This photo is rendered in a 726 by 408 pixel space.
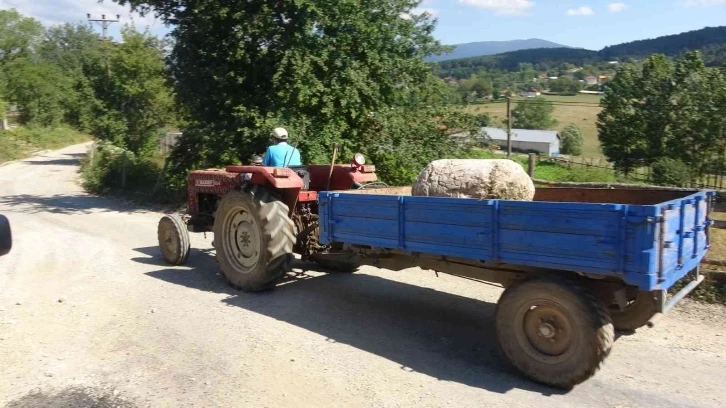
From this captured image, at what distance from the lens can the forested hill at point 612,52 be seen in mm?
76500

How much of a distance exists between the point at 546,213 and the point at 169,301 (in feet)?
14.8

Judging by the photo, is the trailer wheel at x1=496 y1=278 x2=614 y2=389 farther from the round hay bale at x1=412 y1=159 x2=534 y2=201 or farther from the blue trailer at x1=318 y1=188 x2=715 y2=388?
the round hay bale at x1=412 y1=159 x2=534 y2=201

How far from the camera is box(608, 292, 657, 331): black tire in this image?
514cm

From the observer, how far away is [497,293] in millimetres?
7516

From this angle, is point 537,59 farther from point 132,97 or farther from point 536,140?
point 132,97

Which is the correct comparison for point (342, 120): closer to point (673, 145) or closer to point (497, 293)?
point (497, 293)

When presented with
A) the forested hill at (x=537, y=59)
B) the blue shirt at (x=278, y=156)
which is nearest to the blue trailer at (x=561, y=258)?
the blue shirt at (x=278, y=156)

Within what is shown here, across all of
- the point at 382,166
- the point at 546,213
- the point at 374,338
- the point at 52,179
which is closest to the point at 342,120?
the point at 382,166

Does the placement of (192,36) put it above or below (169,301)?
above

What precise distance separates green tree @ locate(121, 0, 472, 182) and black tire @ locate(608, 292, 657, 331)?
27.7 feet

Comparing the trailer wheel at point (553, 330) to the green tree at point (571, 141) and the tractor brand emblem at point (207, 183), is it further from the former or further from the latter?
the green tree at point (571, 141)

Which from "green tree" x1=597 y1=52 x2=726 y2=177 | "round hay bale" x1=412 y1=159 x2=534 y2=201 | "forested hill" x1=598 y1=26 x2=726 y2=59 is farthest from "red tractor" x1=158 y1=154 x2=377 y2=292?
"forested hill" x1=598 y1=26 x2=726 y2=59

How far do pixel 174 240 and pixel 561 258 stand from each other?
235 inches

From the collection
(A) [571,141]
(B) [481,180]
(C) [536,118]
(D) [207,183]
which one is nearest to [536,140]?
(C) [536,118]
